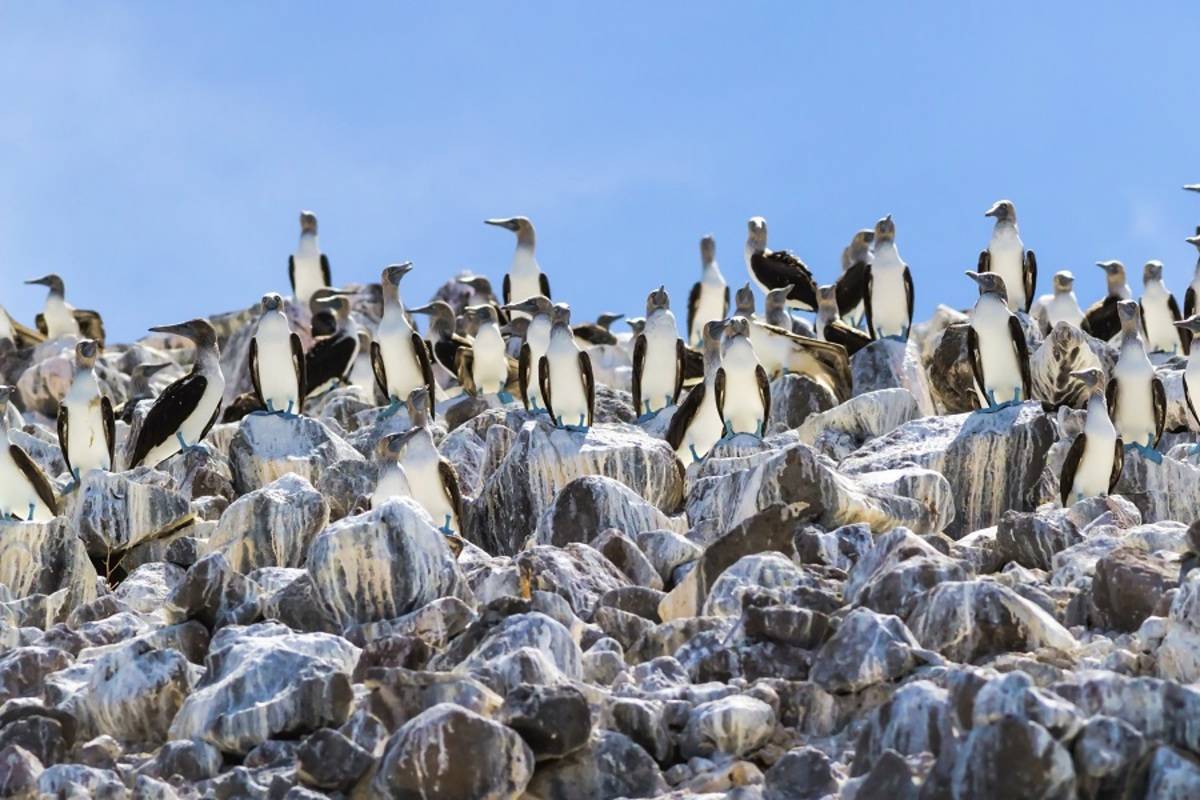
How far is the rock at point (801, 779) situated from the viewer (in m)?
10.5

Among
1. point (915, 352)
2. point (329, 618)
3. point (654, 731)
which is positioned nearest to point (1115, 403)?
point (915, 352)

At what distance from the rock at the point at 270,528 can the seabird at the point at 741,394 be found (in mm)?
4588

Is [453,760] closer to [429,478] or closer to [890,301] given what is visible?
[429,478]

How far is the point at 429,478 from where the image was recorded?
1786 centimetres

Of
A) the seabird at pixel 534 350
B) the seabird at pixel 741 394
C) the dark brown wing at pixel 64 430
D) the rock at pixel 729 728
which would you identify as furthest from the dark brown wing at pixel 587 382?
the rock at pixel 729 728

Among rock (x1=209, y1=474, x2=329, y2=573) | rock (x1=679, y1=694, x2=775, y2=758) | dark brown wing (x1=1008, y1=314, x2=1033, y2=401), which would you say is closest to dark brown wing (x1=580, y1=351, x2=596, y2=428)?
dark brown wing (x1=1008, y1=314, x2=1033, y2=401)

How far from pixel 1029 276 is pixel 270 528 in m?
12.6

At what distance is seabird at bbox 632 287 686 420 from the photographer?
2308cm

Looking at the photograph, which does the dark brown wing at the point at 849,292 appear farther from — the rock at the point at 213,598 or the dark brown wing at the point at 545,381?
the rock at the point at 213,598

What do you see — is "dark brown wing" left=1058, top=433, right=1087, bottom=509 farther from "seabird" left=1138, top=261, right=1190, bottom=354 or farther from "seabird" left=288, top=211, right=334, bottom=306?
"seabird" left=288, top=211, right=334, bottom=306

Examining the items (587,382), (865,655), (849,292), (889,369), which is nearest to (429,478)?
(587,382)

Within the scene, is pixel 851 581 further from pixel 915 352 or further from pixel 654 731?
pixel 915 352

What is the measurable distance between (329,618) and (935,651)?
3633mm

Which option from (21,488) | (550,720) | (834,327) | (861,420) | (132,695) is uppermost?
(834,327)
